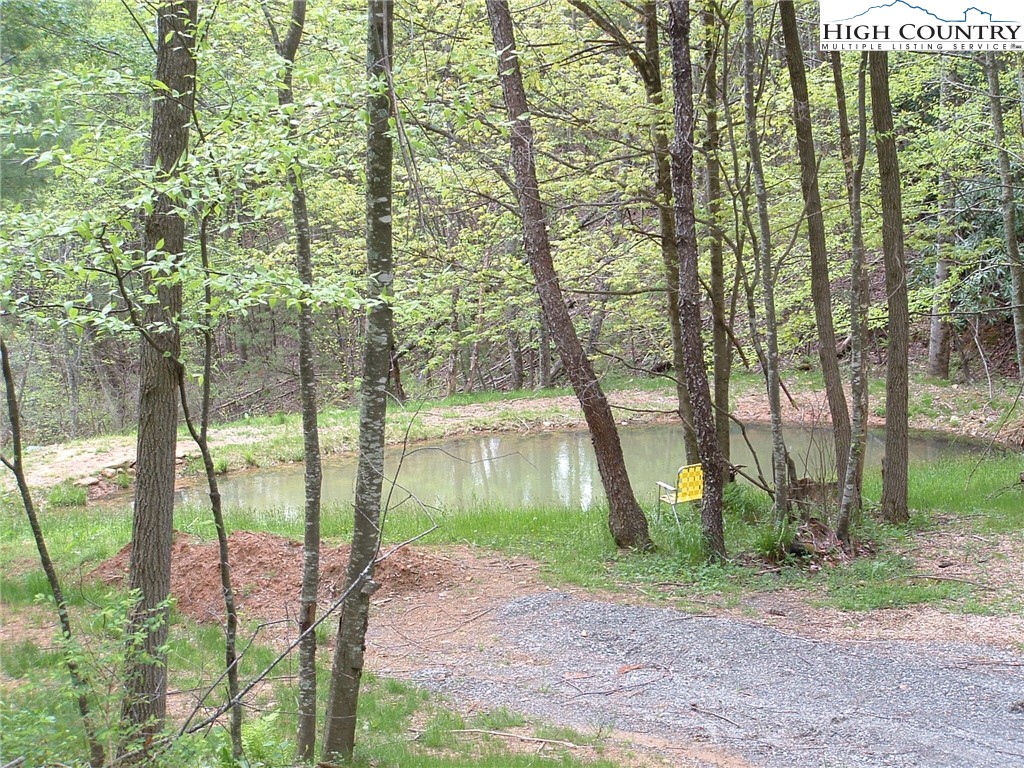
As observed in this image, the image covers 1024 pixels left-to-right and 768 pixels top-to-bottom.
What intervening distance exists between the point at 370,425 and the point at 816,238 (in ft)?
21.5

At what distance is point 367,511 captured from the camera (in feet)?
14.2

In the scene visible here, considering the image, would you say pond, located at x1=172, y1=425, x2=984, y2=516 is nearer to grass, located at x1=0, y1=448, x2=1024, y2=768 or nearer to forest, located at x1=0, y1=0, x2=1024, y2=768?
forest, located at x1=0, y1=0, x2=1024, y2=768

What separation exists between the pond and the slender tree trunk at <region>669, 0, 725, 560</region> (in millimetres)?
3955

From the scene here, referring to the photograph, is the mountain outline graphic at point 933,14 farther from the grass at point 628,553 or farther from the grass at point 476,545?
the grass at point 476,545

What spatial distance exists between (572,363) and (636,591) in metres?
2.48

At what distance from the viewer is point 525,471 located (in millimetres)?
15578

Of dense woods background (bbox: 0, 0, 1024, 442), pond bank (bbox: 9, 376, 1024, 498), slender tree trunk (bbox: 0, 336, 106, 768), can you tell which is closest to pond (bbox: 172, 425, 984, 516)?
pond bank (bbox: 9, 376, 1024, 498)

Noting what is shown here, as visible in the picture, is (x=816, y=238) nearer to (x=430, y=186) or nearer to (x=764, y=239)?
(x=764, y=239)

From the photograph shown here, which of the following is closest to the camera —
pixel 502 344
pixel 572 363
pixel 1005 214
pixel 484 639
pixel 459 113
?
pixel 459 113

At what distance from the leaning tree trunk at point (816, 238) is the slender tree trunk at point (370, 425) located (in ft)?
18.1

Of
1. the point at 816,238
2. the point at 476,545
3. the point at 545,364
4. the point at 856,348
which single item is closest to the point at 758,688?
the point at 856,348

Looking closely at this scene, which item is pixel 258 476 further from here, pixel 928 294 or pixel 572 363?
pixel 928 294

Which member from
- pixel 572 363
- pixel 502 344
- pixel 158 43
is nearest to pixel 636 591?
pixel 572 363

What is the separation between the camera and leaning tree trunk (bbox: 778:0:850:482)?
28.4ft
